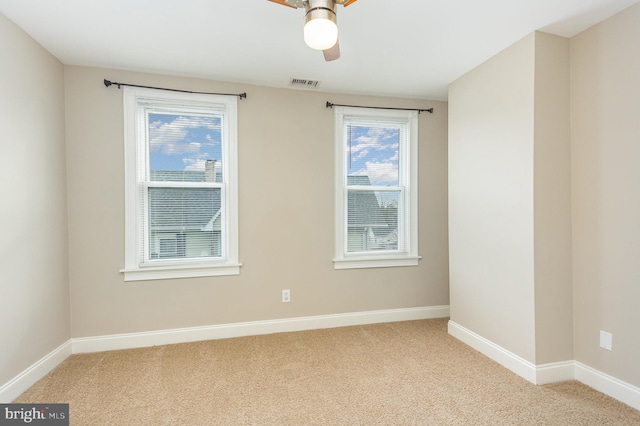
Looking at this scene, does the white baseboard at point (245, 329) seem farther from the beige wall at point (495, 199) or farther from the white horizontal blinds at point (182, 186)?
the white horizontal blinds at point (182, 186)

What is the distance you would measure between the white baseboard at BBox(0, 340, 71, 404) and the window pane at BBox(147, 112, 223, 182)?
1606 millimetres

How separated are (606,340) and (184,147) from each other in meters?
3.67

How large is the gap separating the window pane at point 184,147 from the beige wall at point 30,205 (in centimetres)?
Result: 71

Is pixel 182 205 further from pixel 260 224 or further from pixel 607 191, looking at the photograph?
pixel 607 191

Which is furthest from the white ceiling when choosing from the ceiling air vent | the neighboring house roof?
the neighboring house roof

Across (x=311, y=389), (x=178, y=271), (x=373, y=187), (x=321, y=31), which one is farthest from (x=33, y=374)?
(x=373, y=187)

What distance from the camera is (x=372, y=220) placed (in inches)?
141

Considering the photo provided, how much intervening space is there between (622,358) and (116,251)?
3.91 metres

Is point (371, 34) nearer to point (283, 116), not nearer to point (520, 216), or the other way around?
point (283, 116)

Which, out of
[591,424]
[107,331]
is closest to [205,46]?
[107,331]

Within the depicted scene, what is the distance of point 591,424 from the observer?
6.00 feet

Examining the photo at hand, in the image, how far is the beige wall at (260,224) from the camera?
2.79 metres

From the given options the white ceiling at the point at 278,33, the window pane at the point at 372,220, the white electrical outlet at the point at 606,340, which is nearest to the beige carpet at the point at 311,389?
the white electrical outlet at the point at 606,340

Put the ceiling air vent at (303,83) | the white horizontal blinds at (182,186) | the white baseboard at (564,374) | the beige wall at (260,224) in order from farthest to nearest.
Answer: the ceiling air vent at (303,83) → the white horizontal blinds at (182,186) → the beige wall at (260,224) → the white baseboard at (564,374)
